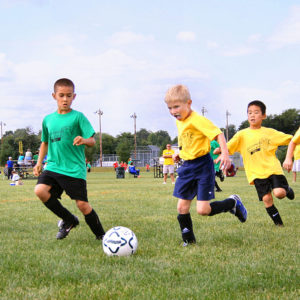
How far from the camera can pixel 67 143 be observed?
468cm

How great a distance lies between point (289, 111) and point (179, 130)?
8237 centimetres

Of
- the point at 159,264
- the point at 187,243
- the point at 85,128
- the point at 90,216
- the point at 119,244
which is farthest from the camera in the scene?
the point at 90,216

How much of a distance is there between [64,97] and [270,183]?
329 cm

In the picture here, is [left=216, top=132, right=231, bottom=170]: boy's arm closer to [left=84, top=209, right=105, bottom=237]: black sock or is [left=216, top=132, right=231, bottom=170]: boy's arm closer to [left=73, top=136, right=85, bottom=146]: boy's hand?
[left=73, top=136, right=85, bottom=146]: boy's hand

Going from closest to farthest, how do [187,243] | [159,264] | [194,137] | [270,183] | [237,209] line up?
[159,264] → [194,137] → [187,243] → [237,209] → [270,183]

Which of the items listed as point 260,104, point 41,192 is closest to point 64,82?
point 41,192

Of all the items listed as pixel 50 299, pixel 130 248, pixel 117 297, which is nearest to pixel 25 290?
pixel 50 299

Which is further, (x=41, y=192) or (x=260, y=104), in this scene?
(x=260, y=104)

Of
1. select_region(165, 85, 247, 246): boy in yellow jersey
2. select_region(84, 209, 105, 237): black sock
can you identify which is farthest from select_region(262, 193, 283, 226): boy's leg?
select_region(84, 209, 105, 237): black sock

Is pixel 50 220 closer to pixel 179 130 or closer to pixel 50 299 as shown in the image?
pixel 179 130

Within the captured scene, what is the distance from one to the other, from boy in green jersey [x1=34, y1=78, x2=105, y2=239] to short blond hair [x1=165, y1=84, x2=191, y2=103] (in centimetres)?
104

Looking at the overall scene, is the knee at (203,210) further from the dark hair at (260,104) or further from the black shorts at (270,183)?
the dark hair at (260,104)

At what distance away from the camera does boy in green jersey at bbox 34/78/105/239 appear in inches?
181

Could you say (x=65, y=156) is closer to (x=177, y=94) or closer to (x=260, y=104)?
(x=177, y=94)
